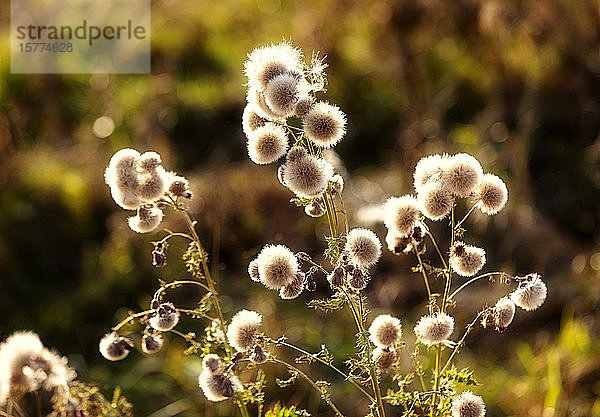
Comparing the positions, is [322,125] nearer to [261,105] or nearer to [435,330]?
[261,105]

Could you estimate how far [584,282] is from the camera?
3107 mm

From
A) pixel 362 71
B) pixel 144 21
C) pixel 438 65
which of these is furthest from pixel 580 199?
pixel 144 21

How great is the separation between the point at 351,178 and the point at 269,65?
2961 mm

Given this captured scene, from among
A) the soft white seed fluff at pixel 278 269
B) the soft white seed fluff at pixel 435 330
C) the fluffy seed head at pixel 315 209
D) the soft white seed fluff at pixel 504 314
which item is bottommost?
the soft white seed fluff at pixel 435 330

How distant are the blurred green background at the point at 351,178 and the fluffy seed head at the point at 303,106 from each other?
3.59 ft

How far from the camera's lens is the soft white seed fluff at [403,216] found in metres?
1.30

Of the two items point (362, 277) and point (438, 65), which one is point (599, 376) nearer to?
point (362, 277)

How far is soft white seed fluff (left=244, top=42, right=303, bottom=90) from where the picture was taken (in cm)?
121

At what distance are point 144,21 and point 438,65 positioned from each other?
2.71 meters

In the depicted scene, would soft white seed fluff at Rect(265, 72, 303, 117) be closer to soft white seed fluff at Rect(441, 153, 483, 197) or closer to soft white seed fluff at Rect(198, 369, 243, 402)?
soft white seed fluff at Rect(441, 153, 483, 197)

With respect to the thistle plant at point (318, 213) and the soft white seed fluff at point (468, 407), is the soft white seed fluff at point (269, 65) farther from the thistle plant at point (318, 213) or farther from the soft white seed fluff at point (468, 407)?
the soft white seed fluff at point (468, 407)

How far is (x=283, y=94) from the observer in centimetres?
114

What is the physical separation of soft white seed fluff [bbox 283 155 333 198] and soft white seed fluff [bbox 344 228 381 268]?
0.11 metres
